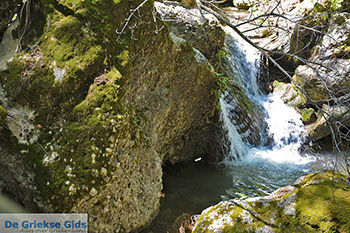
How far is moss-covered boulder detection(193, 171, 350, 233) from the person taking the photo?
229cm

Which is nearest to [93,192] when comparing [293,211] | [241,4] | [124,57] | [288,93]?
[124,57]

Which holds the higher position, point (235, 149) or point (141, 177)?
point (141, 177)

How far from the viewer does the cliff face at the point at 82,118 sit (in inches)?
106

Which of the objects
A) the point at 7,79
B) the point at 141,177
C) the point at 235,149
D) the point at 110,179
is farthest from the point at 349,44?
the point at 7,79

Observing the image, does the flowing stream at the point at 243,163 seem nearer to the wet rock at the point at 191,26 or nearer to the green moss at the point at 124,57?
the wet rock at the point at 191,26

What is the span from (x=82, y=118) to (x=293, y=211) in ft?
7.29

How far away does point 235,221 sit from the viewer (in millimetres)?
2490

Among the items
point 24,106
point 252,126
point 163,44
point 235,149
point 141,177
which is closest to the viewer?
point 24,106

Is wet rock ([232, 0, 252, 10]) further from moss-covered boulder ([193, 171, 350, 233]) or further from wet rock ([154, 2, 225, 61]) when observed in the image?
moss-covered boulder ([193, 171, 350, 233])

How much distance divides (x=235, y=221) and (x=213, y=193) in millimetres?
2754

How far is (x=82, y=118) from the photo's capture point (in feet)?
9.34

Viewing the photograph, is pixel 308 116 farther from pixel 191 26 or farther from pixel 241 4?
pixel 241 4

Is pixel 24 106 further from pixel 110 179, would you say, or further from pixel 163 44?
pixel 163 44

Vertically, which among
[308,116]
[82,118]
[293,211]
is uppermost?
[82,118]
